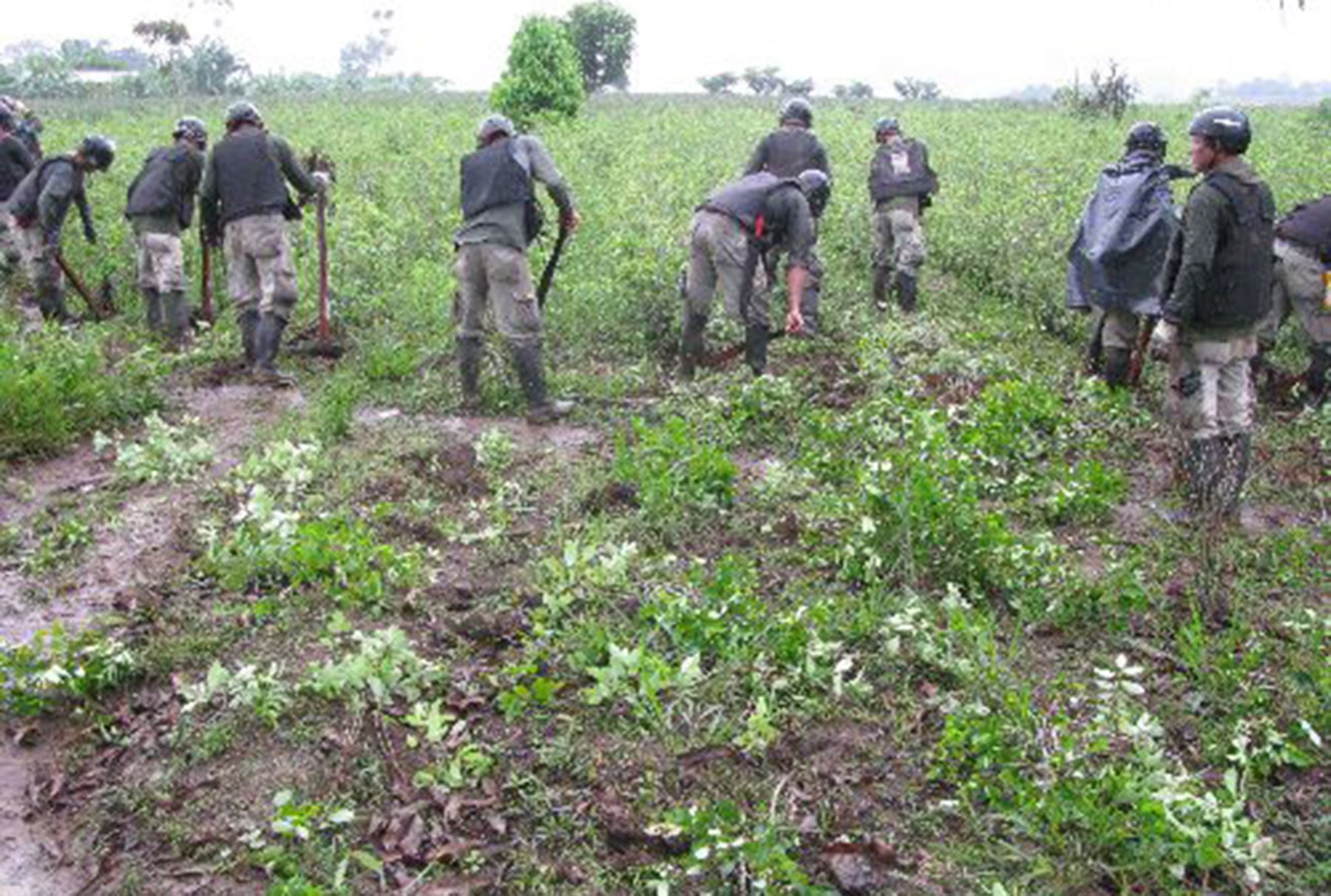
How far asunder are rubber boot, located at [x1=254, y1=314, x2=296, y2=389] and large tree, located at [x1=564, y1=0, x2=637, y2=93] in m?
30.0

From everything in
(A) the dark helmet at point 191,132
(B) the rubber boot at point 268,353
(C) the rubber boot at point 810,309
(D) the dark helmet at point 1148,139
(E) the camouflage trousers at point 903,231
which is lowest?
(B) the rubber boot at point 268,353

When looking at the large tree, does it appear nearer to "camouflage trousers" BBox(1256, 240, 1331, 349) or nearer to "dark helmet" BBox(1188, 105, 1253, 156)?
"camouflage trousers" BBox(1256, 240, 1331, 349)

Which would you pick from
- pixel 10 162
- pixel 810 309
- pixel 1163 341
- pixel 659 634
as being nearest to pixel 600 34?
pixel 10 162

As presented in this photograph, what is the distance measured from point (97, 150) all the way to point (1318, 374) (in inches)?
348

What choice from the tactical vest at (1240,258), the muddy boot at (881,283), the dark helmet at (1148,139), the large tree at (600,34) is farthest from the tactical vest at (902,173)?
the large tree at (600,34)

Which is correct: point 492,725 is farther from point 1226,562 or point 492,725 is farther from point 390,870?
point 1226,562

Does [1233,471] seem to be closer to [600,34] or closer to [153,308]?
[153,308]

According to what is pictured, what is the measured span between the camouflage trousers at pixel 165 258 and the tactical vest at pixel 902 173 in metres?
5.53

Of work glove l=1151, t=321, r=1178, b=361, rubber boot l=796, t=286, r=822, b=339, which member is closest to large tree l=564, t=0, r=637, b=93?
rubber boot l=796, t=286, r=822, b=339

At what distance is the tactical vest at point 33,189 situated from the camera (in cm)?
882

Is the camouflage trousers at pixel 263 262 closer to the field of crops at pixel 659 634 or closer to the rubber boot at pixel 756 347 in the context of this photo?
the field of crops at pixel 659 634

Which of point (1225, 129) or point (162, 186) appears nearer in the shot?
point (1225, 129)

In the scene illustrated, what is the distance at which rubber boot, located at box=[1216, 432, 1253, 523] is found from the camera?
502 cm

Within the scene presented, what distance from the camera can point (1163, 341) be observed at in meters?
5.55
